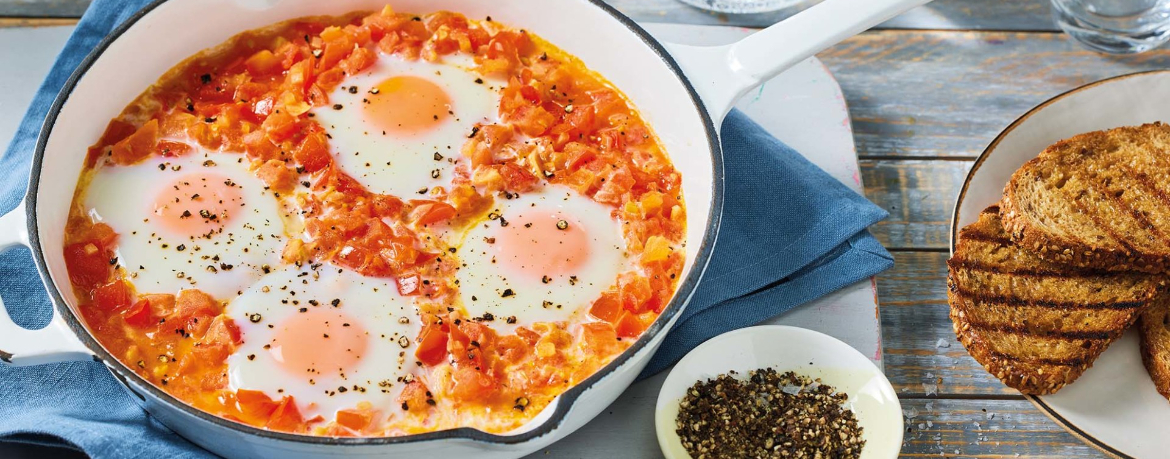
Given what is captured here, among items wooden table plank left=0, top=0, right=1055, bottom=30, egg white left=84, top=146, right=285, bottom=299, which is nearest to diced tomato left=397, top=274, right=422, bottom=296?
egg white left=84, top=146, right=285, bottom=299

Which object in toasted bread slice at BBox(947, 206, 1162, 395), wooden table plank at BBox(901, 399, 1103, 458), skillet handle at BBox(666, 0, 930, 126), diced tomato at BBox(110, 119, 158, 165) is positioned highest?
skillet handle at BBox(666, 0, 930, 126)

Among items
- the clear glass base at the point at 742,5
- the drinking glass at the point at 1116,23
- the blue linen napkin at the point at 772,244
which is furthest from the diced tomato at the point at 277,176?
the drinking glass at the point at 1116,23

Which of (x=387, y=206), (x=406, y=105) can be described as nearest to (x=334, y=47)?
(x=406, y=105)

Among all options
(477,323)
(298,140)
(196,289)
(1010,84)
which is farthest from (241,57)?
(1010,84)

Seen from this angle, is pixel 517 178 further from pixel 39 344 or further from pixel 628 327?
pixel 39 344

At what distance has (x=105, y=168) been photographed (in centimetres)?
328

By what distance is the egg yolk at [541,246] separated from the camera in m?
3.15

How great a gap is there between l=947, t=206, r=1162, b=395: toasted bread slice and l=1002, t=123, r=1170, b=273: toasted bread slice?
58 mm

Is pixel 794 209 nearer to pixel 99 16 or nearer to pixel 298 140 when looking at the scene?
pixel 298 140

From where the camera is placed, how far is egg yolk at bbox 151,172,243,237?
10.4ft

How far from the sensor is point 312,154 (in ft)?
10.9

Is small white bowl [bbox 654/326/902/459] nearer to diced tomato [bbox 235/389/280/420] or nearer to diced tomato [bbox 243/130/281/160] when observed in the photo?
diced tomato [bbox 235/389/280/420]

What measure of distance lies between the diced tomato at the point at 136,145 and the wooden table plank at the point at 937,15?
2055 millimetres

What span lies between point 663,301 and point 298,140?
1.37 meters
